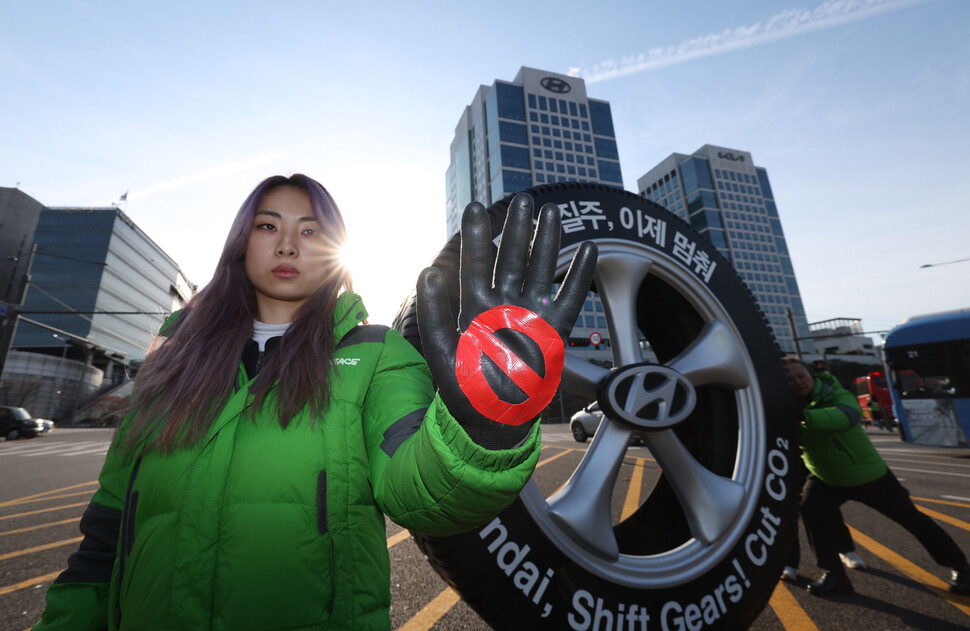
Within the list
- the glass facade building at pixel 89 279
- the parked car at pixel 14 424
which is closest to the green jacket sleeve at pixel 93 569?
the parked car at pixel 14 424

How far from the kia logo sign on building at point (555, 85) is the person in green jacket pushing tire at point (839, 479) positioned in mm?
72032

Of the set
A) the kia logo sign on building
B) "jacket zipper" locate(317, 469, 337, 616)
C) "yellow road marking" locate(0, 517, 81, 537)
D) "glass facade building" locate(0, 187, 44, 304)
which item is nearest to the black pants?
"jacket zipper" locate(317, 469, 337, 616)

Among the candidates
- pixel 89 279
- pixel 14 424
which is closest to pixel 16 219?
pixel 89 279

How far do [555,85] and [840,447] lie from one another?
73.4 metres

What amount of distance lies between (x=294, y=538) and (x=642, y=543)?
68.9 inches

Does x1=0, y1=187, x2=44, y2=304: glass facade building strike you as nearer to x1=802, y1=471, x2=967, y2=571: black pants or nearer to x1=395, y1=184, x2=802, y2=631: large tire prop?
x1=395, y1=184, x2=802, y2=631: large tire prop

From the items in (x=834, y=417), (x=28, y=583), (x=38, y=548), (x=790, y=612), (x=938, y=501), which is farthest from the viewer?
(x=938, y=501)

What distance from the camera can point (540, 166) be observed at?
61.5 meters

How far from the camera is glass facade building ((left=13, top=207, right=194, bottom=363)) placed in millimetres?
55531

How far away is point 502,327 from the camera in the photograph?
788 millimetres

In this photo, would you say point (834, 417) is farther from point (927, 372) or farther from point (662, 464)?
point (927, 372)

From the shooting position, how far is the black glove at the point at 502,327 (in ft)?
2.47

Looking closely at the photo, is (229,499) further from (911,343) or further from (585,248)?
(911,343)

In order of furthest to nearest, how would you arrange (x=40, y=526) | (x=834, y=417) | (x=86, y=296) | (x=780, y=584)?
(x=86, y=296) → (x=40, y=526) → (x=834, y=417) → (x=780, y=584)
